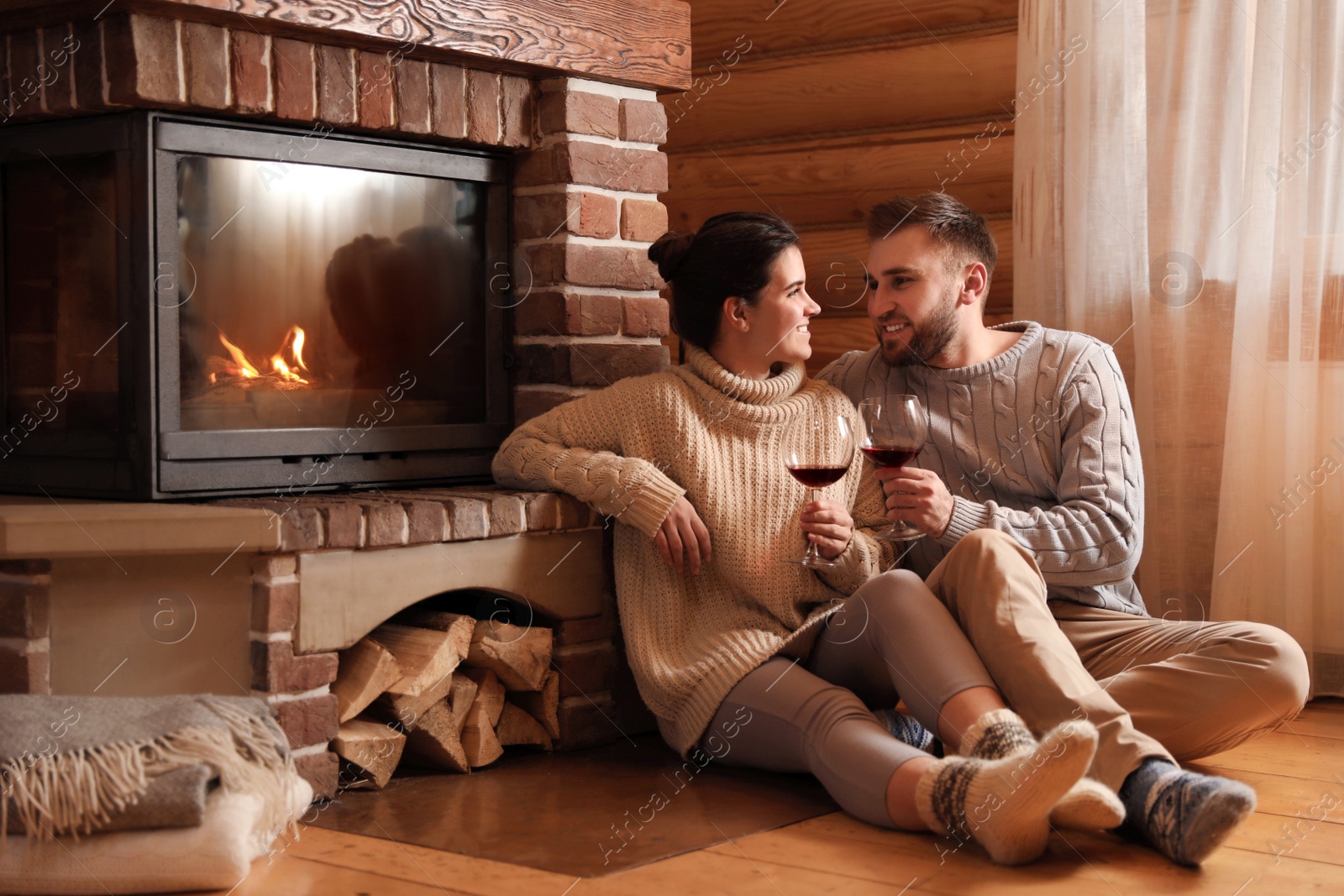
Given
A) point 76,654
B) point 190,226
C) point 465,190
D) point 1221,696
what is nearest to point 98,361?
point 190,226

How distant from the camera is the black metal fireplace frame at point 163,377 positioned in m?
2.08

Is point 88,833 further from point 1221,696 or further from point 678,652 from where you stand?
point 1221,696

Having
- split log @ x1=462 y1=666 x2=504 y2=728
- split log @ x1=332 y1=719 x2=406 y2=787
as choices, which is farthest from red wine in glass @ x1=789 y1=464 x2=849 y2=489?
split log @ x1=332 y1=719 x2=406 y2=787

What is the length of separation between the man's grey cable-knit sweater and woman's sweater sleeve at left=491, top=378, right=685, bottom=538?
467 mm

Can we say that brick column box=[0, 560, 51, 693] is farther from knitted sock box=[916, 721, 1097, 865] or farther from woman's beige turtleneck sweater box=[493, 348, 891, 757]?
knitted sock box=[916, 721, 1097, 865]

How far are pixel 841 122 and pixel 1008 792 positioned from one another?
6.83 feet

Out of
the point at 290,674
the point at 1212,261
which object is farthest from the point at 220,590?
the point at 1212,261

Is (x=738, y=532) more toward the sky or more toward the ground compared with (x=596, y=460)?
more toward the ground

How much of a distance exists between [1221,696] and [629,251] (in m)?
1.32

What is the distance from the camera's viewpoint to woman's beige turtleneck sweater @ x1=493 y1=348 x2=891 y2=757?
87.6 inches

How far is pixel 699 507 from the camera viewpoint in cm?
226

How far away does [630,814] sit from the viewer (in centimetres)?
197

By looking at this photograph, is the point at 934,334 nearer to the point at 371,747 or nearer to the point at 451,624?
the point at 451,624

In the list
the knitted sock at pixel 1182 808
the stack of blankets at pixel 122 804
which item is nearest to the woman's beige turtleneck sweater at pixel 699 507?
the knitted sock at pixel 1182 808
